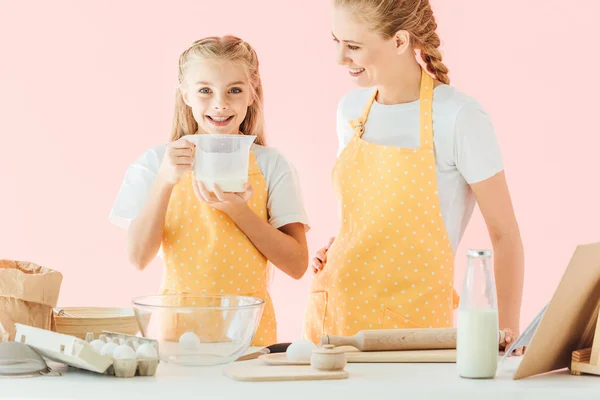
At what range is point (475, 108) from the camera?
2.48m

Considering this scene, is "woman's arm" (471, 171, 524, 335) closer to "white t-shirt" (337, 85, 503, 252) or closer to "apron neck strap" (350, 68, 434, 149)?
"white t-shirt" (337, 85, 503, 252)

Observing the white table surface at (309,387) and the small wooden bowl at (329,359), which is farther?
the small wooden bowl at (329,359)

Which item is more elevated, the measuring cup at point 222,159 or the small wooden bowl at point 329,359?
the measuring cup at point 222,159

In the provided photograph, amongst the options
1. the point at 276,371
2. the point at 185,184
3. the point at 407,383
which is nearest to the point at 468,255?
the point at 407,383

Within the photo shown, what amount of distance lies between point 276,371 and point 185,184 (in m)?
1.06

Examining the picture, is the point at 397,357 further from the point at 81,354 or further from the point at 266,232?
the point at 266,232

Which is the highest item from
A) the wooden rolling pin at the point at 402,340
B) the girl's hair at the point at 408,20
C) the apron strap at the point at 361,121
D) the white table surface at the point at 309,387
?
the girl's hair at the point at 408,20

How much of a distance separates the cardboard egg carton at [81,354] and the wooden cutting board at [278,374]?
0.15m

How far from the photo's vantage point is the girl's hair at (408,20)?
2.47 meters

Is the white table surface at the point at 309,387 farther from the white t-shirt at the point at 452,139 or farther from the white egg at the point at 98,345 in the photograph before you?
the white t-shirt at the point at 452,139

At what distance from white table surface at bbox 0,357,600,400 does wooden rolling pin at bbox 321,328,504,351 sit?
0.14 metres

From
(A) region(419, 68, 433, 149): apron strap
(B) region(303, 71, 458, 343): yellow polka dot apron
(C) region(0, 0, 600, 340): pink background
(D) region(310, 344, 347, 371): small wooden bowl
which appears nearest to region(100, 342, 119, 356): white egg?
(D) region(310, 344, 347, 371): small wooden bowl

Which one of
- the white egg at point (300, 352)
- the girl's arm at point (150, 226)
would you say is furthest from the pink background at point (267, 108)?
the white egg at point (300, 352)

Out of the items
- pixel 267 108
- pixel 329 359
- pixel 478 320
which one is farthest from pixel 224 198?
pixel 267 108
